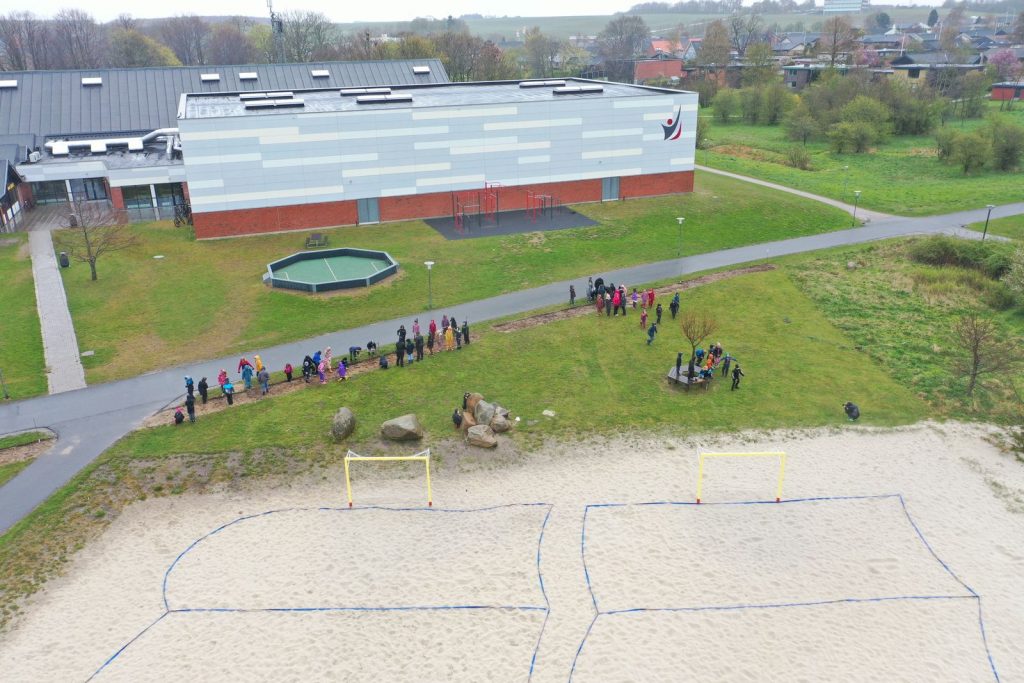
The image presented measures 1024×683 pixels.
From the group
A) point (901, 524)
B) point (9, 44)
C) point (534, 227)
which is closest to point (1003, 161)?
point (534, 227)

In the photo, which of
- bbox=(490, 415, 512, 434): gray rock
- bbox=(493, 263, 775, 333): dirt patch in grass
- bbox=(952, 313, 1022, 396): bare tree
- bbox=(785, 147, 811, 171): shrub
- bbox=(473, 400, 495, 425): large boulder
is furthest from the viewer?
bbox=(785, 147, 811, 171): shrub

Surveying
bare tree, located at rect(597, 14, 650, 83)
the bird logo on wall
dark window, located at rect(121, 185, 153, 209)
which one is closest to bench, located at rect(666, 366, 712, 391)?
the bird logo on wall

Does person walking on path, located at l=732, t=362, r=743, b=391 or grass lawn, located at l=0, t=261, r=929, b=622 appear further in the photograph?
person walking on path, located at l=732, t=362, r=743, b=391

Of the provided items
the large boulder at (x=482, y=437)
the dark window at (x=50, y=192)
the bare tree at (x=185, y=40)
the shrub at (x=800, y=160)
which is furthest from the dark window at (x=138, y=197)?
the bare tree at (x=185, y=40)

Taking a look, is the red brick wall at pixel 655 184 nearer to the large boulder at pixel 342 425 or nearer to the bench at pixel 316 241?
the bench at pixel 316 241

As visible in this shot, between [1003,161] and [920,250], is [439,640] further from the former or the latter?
[1003,161]

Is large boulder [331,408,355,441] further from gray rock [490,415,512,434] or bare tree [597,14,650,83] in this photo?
bare tree [597,14,650,83]

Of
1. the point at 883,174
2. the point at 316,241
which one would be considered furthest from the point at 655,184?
the point at 883,174
